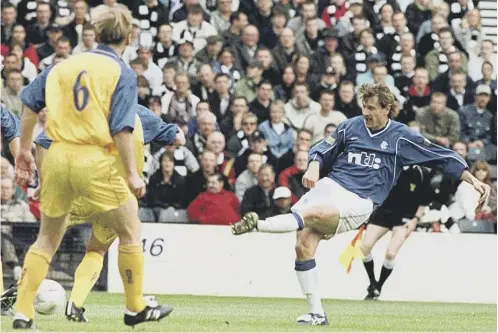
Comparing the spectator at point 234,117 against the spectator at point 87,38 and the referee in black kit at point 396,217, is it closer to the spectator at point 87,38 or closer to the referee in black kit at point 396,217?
the spectator at point 87,38

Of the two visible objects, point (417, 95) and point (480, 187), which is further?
point (417, 95)

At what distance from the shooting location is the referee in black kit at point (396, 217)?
17469 millimetres

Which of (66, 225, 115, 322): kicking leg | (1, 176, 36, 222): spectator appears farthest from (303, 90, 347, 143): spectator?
(66, 225, 115, 322): kicking leg

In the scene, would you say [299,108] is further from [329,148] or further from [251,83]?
[329,148]

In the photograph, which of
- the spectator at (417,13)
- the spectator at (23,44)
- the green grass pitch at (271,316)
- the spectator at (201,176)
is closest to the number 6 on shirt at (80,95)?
the green grass pitch at (271,316)

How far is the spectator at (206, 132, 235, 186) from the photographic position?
60.9 ft

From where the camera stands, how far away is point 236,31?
20.9 meters

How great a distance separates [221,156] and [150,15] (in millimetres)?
3189

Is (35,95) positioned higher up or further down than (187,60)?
higher up

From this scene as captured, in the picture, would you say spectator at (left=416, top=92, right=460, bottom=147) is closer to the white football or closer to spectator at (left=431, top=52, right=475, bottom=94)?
spectator at (left=431, top=52, right=475, bottom=94)

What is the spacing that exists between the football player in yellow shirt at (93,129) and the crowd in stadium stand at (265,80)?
334 inches

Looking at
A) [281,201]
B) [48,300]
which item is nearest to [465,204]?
[281,201]

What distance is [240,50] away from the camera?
20594 mm

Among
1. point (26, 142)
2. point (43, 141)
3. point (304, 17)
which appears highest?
point (26, 142)
